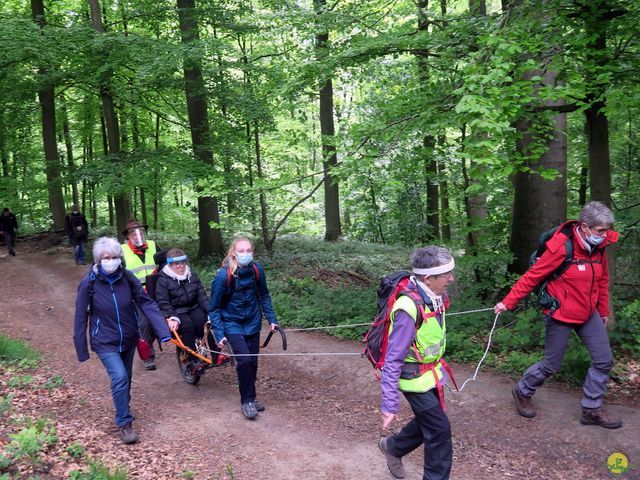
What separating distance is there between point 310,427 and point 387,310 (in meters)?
2.69

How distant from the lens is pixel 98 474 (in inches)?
161

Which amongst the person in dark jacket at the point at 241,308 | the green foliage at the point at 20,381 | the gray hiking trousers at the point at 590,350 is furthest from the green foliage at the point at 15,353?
the gray hiking trousers at the point at 590,350

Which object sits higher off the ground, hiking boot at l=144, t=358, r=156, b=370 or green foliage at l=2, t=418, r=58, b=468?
green foliage at l=2, t=418, r=58, b=468

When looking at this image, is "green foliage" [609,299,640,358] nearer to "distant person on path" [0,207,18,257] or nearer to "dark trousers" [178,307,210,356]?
"dark trousers" [178,307,210,356]

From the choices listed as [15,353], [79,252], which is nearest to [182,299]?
[15,353]

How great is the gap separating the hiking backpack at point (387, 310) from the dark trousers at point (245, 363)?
90.3 inches

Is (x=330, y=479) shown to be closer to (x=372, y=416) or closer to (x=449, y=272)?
(x=372, y=416)

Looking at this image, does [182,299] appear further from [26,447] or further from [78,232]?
[78,232]

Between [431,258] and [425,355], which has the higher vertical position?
[431,258]

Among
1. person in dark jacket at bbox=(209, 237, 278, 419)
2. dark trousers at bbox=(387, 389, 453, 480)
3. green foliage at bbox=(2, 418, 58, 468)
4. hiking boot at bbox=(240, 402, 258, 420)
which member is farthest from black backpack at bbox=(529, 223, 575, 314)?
green foliage at bbox=(2, 418, 58, 468)

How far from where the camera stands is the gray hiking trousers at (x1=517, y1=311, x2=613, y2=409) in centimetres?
489

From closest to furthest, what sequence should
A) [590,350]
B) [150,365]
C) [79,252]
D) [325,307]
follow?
[590,350], [150,365], [325,307], [79,252]

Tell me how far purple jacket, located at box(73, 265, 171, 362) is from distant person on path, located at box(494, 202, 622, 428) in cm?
383

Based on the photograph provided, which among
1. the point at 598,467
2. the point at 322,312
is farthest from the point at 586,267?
the point at 322,312
